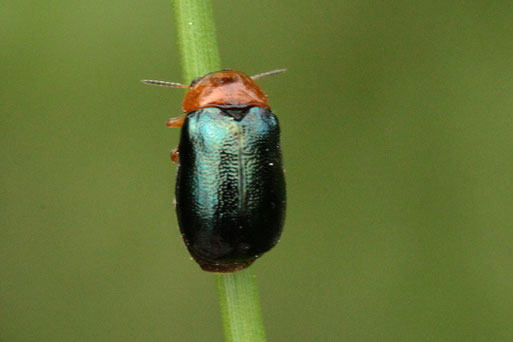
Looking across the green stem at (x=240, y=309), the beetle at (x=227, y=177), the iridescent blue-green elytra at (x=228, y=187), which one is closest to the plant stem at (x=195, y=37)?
the beetle at (x=227, y=177)

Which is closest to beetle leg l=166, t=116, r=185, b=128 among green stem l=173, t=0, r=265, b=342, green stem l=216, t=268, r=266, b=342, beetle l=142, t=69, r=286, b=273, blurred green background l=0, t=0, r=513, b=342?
beetle l=142, t=69, r=286, b=273

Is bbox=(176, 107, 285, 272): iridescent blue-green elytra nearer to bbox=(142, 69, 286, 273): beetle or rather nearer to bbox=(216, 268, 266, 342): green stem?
bbox=(142, 69, 286, 273): beetle

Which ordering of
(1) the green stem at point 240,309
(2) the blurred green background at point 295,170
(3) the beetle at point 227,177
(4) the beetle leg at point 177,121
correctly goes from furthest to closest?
(2) the blurred green background at point 295,170
(4) the beetle leg at point 177,121
(3) the beetle at point 227,177
(1) the green stem at point 240,309

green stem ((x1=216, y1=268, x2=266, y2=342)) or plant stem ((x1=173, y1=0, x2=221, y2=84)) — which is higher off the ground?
plant stem ((x1=173, y1=0, x2=221, y2=84))

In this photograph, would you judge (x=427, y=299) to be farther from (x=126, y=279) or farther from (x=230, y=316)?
(x=230, y=316)

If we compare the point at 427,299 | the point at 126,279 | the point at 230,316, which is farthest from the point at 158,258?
the point at 230,316

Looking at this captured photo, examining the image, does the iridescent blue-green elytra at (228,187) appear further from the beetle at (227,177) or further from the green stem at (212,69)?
the green stem at (212,69)
